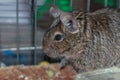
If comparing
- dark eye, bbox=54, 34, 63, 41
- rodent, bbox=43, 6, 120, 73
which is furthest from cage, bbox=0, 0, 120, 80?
dark eye, bbox=54, 34, 63, 41

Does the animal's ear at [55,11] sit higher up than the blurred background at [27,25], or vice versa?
the animal's ear at [55,11]

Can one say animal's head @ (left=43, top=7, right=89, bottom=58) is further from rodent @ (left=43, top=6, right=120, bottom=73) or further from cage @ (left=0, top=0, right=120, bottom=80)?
cage @ (left=0, top=0, right=120, bottom=80)

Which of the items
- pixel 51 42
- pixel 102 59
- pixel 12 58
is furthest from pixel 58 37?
pixel 12 58

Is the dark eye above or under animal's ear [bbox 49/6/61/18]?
under

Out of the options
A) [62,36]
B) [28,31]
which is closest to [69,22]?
[62,36]

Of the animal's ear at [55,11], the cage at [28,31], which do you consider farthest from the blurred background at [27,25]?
the animal's ear at [55,11]

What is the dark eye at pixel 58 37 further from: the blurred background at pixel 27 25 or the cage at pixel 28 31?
the blurred background at pixel 27 25

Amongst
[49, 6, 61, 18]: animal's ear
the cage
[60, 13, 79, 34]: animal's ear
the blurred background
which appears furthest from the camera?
the blurred background
